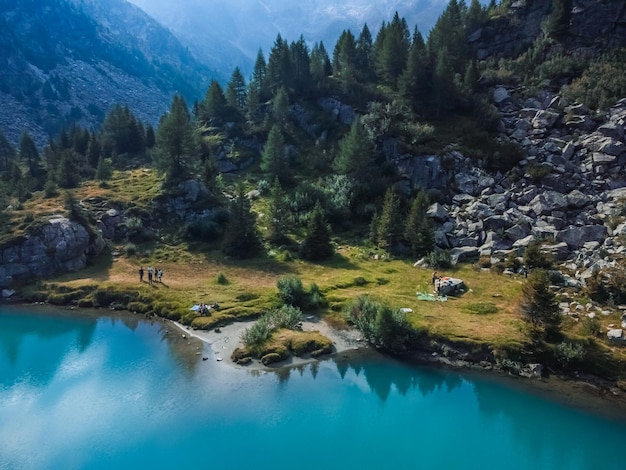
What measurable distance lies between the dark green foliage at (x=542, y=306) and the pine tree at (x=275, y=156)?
52.4 m

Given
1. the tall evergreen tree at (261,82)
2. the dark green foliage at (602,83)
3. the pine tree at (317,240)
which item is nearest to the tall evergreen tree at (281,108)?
the tall evergreen tree at (261,82)

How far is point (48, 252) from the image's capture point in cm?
5503

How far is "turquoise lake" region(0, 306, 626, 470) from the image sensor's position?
1045 inches

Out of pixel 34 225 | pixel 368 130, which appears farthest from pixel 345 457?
pixel 368 130

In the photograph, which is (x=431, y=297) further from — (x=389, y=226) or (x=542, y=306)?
(x=389, y=226)

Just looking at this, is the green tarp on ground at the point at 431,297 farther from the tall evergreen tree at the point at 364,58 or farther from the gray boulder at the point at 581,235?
the tall evergreen tree at the point at 364,58

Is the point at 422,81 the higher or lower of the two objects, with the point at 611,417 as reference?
higher

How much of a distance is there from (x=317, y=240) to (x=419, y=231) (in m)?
13.0

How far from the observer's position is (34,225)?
56781 mm

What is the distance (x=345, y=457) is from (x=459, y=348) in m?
14.2

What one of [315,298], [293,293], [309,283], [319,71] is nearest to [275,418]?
[315,298]

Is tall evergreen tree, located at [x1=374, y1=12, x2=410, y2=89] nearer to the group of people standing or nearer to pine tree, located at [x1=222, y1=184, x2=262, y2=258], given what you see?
pine tree, located at [x1=222, y1=184, x2=262, y2=258]

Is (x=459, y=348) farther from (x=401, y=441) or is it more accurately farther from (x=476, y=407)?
(x=401, y=441)

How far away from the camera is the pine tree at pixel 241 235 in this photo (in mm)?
59375
